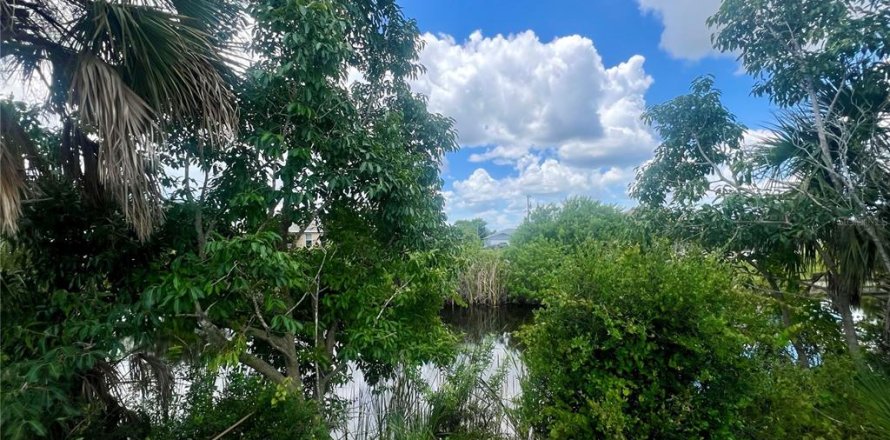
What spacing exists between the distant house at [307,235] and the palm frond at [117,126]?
1028mm

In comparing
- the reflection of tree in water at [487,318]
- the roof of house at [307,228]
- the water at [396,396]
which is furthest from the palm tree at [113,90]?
the reflection of tree in water at [487,318]

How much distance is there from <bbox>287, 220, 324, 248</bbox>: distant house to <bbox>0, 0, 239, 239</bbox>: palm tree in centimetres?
90

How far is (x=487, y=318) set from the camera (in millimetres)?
9445

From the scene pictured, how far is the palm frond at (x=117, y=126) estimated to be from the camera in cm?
175

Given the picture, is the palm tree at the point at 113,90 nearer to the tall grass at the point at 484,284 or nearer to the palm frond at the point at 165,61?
the palm frond at the point at 165,61

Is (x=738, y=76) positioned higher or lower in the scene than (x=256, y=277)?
higher

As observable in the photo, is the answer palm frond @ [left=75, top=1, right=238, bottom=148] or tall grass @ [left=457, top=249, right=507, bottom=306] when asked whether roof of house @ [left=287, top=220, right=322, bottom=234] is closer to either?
palm frond @ [left=75, top=1, right=238, bottom=148]

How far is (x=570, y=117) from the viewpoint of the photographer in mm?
5344

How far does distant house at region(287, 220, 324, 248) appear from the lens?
289cm

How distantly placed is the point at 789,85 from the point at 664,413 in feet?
9.51

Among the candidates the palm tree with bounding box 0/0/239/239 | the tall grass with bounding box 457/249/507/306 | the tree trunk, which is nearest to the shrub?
the palm tree with bounding box 0/0/239/239

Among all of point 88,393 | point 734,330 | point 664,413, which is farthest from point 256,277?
point 734,330

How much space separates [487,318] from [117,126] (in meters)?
8.61

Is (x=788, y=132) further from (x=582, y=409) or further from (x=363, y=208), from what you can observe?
(x=363, y=208)
